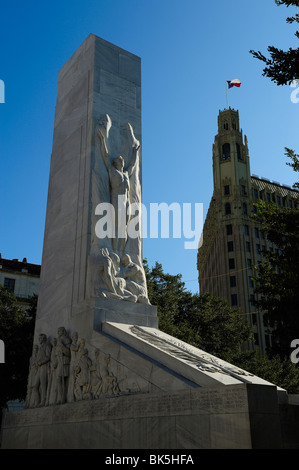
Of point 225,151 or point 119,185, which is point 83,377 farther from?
point 225,151

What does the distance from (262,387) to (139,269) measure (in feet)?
25.5

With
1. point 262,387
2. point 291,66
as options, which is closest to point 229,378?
point 262,387

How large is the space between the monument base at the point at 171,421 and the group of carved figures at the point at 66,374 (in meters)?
0.33

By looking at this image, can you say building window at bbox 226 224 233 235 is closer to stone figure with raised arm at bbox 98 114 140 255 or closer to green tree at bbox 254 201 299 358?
green tree at bbox 254 201 299 358

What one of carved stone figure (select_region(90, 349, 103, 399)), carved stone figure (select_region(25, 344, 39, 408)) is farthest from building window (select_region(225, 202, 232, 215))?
carved stone figure (select_region(90, 349, 103, 399))

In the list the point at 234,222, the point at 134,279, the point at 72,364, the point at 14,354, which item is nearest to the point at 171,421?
the point at 72,364

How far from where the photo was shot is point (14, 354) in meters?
28.0

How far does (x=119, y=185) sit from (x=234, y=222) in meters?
66.8

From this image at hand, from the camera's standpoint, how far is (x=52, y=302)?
16.5 metres

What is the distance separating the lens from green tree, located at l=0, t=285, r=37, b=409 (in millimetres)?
27781

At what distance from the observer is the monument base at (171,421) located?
27.5 feet

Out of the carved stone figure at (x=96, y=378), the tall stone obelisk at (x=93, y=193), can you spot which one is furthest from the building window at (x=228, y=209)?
the carved stone figure at (x=96, y=378)

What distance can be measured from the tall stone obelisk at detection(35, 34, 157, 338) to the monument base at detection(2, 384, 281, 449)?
9.26ft
